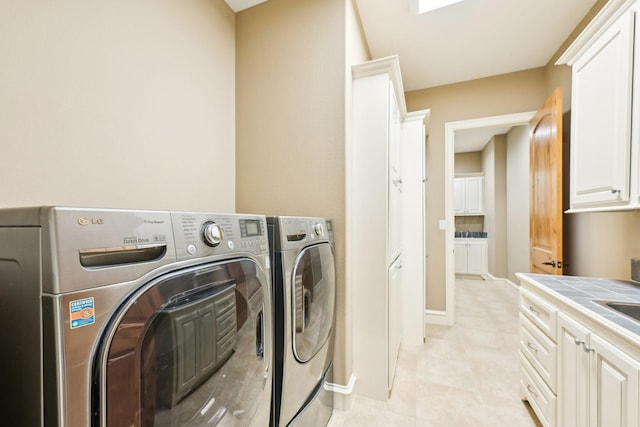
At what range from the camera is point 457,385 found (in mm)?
1862

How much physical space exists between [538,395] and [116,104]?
8.72 feet

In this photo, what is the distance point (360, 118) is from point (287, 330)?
1.38m

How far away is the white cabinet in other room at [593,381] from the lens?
2.78 feet

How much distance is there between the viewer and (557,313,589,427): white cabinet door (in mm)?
1056

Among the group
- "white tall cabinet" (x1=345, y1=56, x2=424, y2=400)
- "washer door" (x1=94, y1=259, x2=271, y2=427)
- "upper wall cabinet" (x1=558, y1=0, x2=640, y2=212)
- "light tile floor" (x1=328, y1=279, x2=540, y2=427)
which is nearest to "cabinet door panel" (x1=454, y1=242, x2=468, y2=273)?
"light tile floor" (x1=328, y1=279, x2=540, y2=427)

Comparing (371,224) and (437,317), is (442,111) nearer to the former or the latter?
(371,224)

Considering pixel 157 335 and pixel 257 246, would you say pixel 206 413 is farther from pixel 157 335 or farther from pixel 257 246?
pixel 257 246

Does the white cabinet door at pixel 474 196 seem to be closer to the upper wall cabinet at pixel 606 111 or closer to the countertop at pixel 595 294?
the upper wall cabinet at pixel 606 111

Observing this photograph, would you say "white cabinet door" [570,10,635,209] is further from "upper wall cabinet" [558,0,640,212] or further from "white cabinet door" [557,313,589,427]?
"white cabinet door" [557,313,589,427]

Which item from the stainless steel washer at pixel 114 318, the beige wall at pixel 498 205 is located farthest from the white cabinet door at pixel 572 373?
the beige wall at pixel 498 205

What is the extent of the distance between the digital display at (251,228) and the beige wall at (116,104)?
79 centimetres

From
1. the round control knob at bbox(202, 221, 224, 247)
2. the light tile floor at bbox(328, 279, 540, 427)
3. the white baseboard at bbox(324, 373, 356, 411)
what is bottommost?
the light tile floor at bbox(328, 279, 540, 427)

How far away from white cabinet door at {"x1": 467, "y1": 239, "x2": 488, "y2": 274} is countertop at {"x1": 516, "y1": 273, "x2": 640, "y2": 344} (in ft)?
13.2

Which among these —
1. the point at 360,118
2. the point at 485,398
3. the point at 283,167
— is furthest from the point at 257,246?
the point at 485,398
